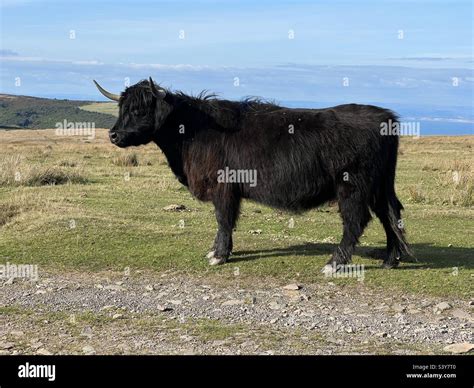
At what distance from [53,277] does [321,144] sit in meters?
4.15

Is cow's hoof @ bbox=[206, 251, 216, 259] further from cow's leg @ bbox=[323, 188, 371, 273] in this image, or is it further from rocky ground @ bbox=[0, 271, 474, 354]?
cow's leg @ bbox=[323, 188, 371, 273]

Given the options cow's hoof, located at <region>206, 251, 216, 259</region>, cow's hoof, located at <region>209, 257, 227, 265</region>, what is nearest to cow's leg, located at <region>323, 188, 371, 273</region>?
cow's hoof, located at <region>209, 257, 227, 265</region>

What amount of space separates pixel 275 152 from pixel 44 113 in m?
120

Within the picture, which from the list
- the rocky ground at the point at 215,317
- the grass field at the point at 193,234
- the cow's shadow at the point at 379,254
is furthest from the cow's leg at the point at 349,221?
→ the cow's shadow at the point at 379,254

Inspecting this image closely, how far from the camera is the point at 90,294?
8.12 m

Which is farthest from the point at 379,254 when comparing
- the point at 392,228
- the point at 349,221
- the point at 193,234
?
the point at 193,234

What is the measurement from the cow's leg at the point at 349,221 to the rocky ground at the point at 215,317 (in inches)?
21.1

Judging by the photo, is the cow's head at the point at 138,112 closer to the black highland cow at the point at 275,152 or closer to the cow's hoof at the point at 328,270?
the black highland cow at the point at 275,152

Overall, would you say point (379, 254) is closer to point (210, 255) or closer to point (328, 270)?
point (328, 270)

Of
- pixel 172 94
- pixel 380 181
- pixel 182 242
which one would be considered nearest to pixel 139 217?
pixel 182 242

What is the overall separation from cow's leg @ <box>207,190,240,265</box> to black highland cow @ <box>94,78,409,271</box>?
0.05ft

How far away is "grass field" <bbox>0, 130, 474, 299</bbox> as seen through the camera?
29.7ft

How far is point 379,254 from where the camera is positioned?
9727mm

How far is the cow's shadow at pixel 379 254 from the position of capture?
9.53 meters
